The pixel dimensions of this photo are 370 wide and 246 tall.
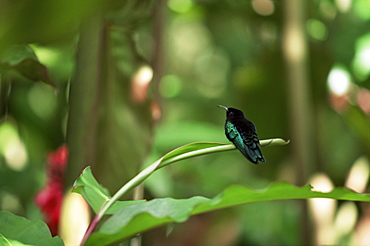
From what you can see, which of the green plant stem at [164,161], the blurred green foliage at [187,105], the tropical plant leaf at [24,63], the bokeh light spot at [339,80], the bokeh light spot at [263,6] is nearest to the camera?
the green plant stem at [164,161]

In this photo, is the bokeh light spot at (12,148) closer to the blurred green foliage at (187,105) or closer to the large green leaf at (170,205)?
the blurred green foliage at (187,105)

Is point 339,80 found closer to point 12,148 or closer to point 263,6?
point 263,6

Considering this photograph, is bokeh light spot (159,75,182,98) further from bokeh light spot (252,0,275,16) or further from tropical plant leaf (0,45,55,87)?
tropical plant leaf (0,45,55,87)

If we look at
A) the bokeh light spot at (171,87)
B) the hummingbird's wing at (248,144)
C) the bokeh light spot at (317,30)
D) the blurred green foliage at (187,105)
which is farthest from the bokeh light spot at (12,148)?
the hummingbird's wing at (248,144)

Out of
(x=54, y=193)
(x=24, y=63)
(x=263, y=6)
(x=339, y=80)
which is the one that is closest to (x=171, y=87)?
(x=263, y=6)

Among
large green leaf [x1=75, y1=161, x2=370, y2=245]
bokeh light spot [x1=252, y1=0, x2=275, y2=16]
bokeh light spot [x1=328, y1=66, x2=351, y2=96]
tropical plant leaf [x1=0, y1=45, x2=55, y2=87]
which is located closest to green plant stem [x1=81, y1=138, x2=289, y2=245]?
large green leaf [x1=75, y1=161, x2=370, y2=245]
